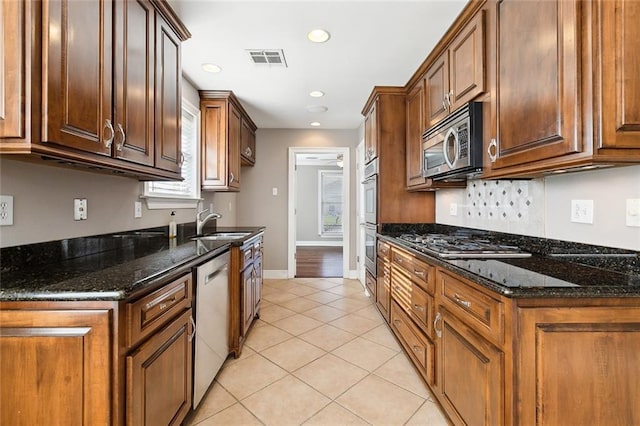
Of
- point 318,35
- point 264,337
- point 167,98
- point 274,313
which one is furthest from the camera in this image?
point 274,313

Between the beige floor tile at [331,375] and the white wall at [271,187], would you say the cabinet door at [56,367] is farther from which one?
the white wall at [271,187]

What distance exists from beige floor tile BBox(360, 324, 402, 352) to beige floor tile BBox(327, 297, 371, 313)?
0.55m

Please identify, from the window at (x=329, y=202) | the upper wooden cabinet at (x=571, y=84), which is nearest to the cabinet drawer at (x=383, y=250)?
the upper wooden cabinet at (x=571, y=84)

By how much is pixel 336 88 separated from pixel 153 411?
307 cm

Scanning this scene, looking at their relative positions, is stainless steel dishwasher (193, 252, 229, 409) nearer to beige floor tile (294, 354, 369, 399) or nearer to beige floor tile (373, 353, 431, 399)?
beige floor tile (294, 354, 369, 399)

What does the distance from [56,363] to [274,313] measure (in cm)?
244

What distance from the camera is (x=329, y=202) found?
8.70 metres

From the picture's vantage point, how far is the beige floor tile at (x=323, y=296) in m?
3.77

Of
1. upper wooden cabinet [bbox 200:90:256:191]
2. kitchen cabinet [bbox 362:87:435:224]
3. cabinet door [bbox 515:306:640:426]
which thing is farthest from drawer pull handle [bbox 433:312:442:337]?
upper wooden cabinet [bbox 200:90:256:191]

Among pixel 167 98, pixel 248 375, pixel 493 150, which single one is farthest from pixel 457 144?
pixel 248 375

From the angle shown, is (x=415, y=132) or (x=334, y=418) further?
(x=415, y=132)

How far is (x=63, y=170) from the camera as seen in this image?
153 centimetres

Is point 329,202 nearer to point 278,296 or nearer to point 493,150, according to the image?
point 278,296

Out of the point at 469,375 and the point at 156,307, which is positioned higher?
the point at 156,307
